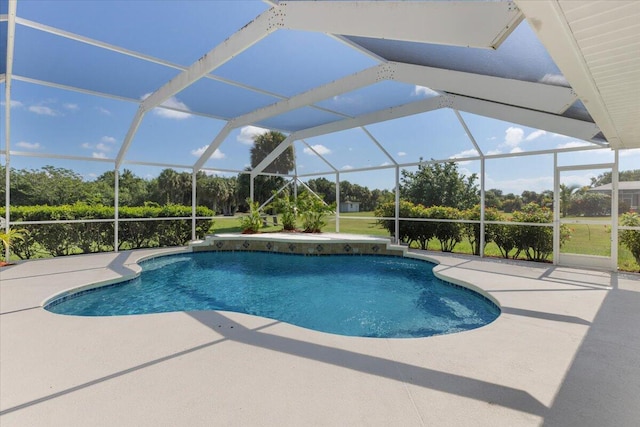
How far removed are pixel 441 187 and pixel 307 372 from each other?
12452 mm

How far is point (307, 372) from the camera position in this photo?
2688 millimetres

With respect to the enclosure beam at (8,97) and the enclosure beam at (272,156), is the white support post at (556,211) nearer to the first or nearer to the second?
the enclosure beam at (272,156)

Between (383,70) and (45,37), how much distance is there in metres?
6.47

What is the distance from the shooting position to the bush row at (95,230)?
881 cm

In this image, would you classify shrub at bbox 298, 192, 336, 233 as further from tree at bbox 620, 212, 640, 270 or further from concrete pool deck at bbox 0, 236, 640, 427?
concrete pool deck at bbox 0, 236, 640, 427

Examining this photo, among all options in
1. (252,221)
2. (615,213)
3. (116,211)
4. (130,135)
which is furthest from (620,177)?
(116,211)

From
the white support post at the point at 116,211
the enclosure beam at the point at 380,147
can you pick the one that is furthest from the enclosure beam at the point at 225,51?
Result: the enclosure beam at the point at 380,147

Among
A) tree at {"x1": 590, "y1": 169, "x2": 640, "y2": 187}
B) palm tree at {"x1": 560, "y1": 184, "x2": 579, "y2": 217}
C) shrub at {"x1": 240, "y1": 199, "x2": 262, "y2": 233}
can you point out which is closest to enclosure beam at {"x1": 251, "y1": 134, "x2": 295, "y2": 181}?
shrub at {"x1": 240, "y1": 199, "x2": 262, "y2": 233}

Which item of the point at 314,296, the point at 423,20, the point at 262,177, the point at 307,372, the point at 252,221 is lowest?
the point at 314,296

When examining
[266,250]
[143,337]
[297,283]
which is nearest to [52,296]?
[143,337]

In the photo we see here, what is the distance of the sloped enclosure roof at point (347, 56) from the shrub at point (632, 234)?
1.66 m

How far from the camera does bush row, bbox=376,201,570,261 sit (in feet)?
28.3

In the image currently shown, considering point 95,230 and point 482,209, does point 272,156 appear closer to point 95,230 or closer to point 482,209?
point 95,230

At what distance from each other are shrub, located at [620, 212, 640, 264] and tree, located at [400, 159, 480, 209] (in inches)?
205
